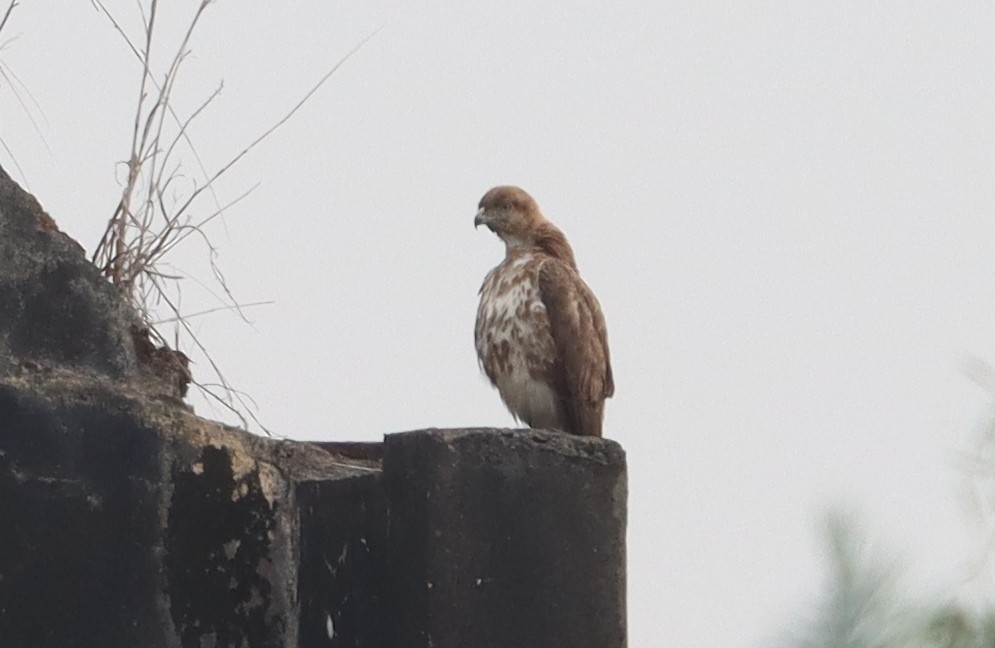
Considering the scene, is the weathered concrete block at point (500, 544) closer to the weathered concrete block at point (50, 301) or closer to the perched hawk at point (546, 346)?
the weathered concrete block at point (50, 301)

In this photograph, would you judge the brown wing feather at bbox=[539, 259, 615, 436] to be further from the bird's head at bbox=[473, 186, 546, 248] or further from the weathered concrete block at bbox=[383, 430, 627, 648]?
the weathered concrete block at bbox=[383, 430, 627, 648]

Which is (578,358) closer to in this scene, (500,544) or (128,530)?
(500,544)

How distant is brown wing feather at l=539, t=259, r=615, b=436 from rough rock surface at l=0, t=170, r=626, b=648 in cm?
232

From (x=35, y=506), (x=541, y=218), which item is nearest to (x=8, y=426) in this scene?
(x=35, y=506)

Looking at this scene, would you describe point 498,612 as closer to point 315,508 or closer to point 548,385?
point 315,508

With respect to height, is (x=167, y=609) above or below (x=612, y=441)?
below

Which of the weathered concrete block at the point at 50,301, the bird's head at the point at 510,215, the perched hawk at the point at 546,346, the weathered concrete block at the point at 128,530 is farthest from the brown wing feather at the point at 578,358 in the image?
the weathered concrete block at the point at 50,301

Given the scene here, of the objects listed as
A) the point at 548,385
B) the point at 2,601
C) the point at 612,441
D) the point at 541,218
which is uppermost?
the point at 541,218

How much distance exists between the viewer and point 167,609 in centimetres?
649

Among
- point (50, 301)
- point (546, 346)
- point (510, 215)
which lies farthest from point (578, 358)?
point (50, 301)

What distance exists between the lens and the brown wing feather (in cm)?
909

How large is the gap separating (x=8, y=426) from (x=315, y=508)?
2.38ft

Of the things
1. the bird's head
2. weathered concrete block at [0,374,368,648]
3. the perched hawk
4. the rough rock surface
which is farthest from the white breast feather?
weathered concrete block at [0,374,368,648]

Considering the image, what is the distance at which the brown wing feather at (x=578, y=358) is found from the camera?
9.09 m
